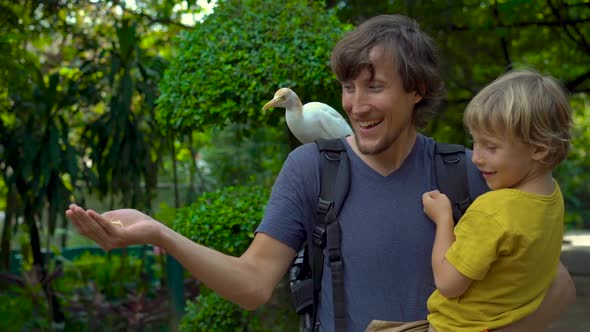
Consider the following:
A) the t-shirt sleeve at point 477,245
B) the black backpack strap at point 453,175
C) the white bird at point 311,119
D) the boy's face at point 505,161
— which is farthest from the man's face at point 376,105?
the white bird at point 311,119

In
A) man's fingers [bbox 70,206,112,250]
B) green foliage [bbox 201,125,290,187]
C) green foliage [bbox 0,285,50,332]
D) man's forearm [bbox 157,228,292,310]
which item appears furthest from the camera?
green foliage [bbox 201,125,290,187]

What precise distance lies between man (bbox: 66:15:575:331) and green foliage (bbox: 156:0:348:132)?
5.91 ft

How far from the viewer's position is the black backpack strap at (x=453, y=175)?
218 centimetres

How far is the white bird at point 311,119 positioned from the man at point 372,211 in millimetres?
871

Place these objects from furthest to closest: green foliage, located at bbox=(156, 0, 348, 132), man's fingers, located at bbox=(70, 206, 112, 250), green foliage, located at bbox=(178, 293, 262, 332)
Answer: green foliage, located at bbox=(178, 293, 262, 332) → green foliage, located at bbox=(156, 0, 348, 132) → man's fingers, located at bbox=(70, 206, 112, 250)

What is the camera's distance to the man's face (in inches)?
86.9

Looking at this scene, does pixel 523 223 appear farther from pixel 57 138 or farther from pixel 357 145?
pixel 57 138

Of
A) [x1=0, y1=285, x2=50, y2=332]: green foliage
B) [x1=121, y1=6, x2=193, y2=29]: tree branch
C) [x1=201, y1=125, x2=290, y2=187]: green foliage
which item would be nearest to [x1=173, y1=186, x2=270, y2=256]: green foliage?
[x1=201, y1=125, x2=290, y2=187]: green foliage

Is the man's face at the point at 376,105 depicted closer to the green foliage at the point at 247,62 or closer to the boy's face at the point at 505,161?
the boy's face at the point at 505,161

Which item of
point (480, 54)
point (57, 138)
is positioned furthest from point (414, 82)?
point (480, 54)

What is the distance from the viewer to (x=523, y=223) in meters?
1.96

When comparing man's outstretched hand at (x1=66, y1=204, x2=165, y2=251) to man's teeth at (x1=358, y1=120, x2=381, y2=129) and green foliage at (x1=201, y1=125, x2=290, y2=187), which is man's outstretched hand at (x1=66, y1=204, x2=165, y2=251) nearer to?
man's teeth at (x1=358, y1=120, x2=381, y2=129)

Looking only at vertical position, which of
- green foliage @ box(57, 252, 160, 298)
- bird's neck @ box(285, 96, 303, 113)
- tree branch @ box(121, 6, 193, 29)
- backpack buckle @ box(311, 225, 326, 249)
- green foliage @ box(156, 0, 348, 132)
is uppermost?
tree branch @ box(121, 6, 193, 29)

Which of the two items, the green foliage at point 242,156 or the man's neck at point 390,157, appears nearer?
the man's neck at point 390,157
